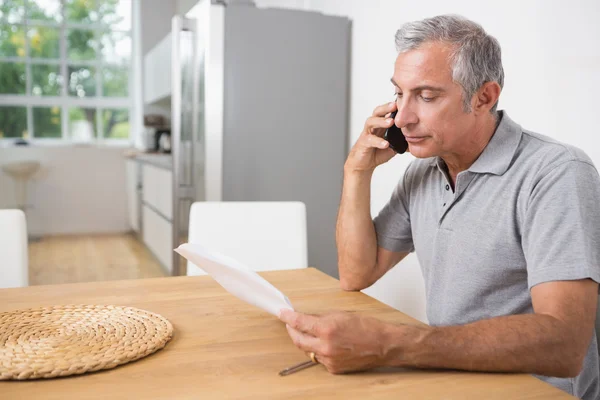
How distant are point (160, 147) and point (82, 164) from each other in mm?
1171

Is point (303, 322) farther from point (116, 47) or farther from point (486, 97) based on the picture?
point (116, 47)

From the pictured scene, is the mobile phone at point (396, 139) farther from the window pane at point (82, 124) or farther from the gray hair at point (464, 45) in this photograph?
the window pane at point (82, 124)

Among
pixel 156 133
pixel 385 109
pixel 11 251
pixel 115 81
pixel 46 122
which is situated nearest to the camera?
pixel 385 109

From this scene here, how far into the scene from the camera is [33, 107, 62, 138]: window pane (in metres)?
6.56

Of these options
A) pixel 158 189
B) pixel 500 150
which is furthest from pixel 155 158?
pixel 500 150

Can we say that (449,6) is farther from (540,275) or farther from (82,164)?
(82,164)

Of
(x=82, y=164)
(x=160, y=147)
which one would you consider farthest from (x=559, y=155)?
(x=82, y=164)

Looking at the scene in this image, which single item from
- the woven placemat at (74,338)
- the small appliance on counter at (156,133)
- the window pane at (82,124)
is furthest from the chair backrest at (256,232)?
the window pane at (82,124)

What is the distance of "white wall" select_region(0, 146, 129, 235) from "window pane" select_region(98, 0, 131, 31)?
1.45m

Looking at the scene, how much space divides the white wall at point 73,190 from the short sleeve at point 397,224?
5.57 meters

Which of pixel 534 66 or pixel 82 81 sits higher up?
pixel 82 81

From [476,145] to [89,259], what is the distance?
14.9 feet

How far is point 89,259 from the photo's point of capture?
17.1 ft

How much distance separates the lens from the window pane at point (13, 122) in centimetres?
641
